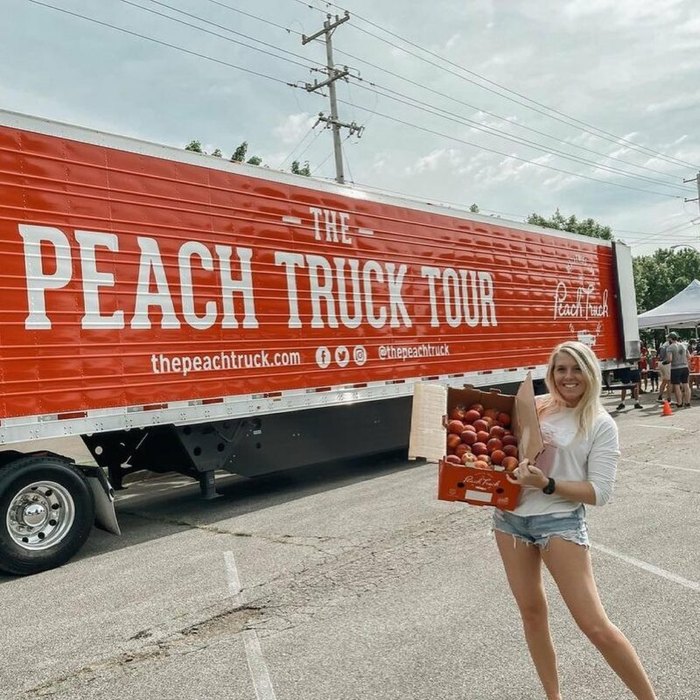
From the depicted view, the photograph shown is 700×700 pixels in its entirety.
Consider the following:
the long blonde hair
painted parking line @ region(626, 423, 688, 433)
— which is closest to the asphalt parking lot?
the long blonde hair

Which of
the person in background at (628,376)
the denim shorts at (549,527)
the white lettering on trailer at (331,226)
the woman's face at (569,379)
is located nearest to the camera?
the denim shorts at (549,527)

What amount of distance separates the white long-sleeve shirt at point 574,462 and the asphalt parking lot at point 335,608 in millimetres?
1028

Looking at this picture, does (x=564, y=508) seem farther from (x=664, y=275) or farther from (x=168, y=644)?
(x=664, y=275)

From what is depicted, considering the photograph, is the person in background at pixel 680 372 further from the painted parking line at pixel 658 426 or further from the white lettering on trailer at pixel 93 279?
the white lettering on trailer at pixel 93 279

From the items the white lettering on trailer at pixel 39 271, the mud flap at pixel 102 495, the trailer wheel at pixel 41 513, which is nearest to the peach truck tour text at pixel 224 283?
the white lettering on trailer at pixel 39 271

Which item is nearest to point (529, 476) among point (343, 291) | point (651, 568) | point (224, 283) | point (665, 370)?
point (651, 568)

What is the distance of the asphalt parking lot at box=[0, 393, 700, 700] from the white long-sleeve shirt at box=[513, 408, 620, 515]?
3.37ft

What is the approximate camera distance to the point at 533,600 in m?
2.72

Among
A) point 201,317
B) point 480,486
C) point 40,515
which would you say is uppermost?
point 201,317

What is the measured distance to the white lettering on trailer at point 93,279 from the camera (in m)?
6.21

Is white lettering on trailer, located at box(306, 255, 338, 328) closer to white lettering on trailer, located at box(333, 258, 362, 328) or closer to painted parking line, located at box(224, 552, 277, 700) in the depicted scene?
white lettering on trailer, located at box(333, 258, 362, 328)

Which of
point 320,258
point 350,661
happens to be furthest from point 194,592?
point 320,258

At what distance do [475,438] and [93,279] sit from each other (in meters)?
4.69

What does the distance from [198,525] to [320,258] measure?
3598 mm
